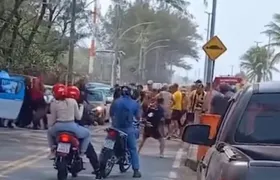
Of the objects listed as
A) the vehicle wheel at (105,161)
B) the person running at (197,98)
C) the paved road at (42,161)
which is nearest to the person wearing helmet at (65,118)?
the vehicle wheel at (105,161)

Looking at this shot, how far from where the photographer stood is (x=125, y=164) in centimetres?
1531

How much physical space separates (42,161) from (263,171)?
13054 mm

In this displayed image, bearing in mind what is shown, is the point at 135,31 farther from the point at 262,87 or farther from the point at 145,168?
the point at 262,87

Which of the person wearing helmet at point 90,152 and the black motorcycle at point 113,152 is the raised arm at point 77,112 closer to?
the person wearing helmet at point 90,152

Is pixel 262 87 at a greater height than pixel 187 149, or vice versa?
pixel 262 87

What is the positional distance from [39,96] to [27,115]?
78cm

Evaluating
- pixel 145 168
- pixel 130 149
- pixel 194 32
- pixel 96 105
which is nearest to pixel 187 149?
pixel 145 168

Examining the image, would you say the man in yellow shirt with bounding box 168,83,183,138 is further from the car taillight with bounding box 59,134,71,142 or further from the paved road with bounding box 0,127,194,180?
the car taillight with bounding box 59,134,71,142

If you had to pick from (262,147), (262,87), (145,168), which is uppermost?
(262,87)

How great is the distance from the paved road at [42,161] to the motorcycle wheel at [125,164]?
11 centimetres

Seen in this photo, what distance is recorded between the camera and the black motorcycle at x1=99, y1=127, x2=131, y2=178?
14281 mm

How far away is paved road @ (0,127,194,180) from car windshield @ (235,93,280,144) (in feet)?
28.5

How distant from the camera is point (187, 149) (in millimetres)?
21672

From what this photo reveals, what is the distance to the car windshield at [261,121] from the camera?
542 cm
